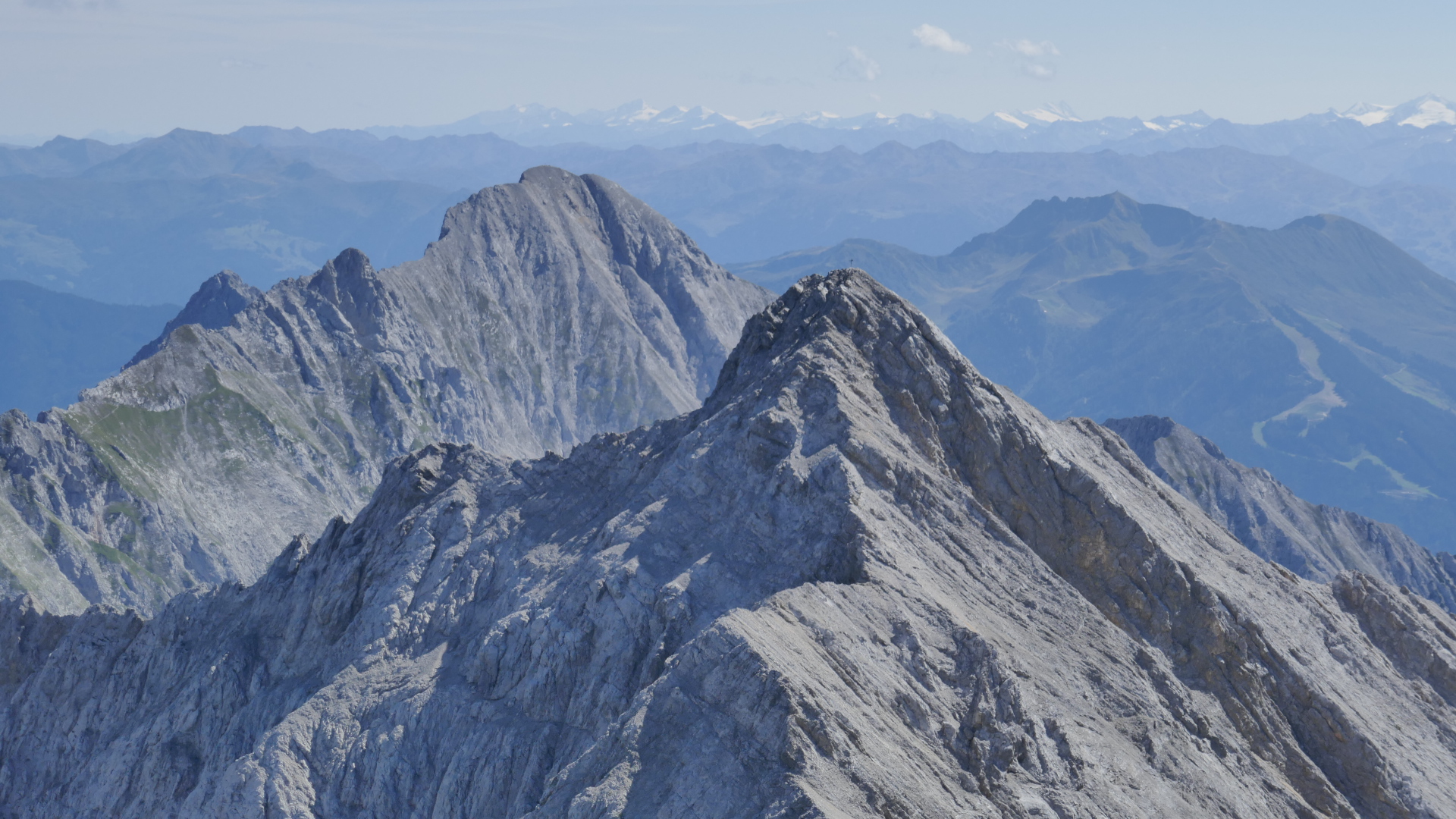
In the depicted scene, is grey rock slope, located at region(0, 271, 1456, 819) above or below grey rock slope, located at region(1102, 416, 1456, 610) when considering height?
above

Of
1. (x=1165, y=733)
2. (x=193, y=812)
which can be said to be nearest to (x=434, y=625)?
(x=193, y=812)

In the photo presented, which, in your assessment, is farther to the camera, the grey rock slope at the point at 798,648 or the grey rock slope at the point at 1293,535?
the grey rock slope at the point at 1293,535

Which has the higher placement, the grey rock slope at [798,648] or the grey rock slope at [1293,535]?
the grey rock slope at [798,648]

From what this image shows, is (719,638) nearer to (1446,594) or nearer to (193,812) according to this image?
(193,812)

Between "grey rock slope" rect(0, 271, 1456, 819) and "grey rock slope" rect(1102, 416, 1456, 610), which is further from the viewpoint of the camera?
"grey rock slope" rect(1102, 416, 1456, 610)

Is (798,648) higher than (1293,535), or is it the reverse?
(798,648)

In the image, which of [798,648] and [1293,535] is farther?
[1293,535]

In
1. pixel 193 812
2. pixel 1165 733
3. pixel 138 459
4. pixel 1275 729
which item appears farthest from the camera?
pixel 138 459

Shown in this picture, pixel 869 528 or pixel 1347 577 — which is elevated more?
pixel 869 528
